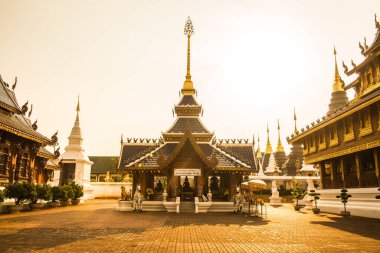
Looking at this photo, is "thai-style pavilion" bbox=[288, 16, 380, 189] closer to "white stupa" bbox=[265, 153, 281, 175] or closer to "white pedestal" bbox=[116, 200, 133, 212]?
"white pedestal" bbox=[116, 200, 133, 212]

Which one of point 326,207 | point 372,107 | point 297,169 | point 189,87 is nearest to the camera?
point 372,107

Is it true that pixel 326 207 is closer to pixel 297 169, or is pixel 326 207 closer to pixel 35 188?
pixel 35 188

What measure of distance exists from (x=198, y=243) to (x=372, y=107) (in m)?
14.1

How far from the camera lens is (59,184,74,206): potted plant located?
1097 inches

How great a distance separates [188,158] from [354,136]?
1102 cm

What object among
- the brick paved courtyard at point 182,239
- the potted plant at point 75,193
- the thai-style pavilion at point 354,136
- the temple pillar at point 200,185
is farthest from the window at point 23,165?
the thai-style pavilion at point 354,136

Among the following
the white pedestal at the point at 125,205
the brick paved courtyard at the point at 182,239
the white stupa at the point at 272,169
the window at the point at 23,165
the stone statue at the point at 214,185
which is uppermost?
the white stupa at the point at 272,169

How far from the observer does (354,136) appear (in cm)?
2030

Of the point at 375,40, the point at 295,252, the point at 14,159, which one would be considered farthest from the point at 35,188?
the point at 375,40

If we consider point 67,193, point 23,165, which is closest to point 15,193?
point 23,165

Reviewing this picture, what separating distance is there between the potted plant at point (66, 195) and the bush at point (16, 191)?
6877mm

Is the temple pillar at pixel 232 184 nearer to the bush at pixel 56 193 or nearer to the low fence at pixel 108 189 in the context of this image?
the bush at pixel 56 193

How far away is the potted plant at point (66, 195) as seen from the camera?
27.9 metres

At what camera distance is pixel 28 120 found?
29.9 m
